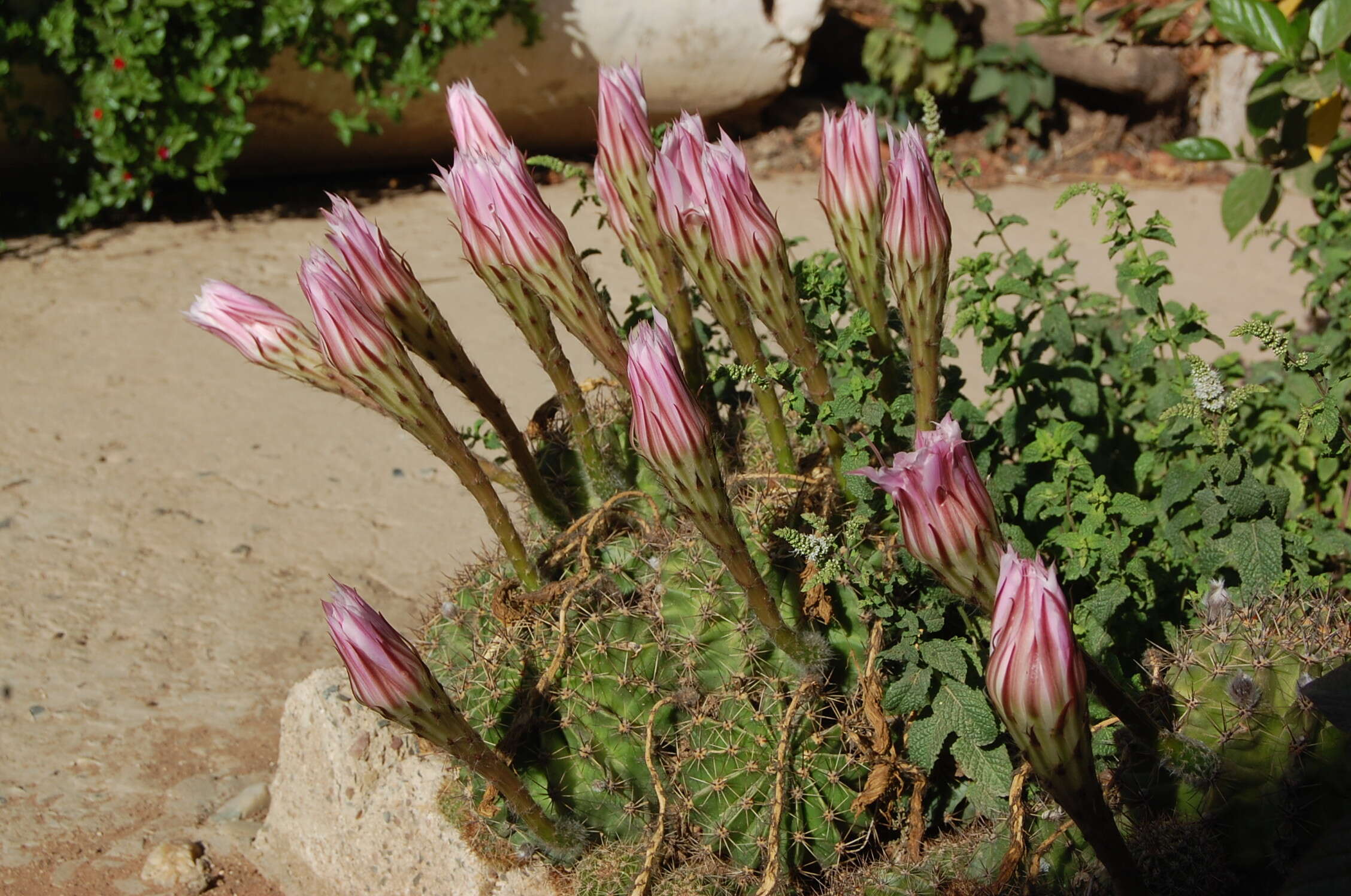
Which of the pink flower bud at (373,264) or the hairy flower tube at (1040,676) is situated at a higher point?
the pink flower bud at (373,264)

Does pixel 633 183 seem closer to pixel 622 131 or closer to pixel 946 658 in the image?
pixel 622 131

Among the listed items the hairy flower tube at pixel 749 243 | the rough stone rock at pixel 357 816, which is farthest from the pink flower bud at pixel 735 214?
the rough stone rock at pixel 357 816

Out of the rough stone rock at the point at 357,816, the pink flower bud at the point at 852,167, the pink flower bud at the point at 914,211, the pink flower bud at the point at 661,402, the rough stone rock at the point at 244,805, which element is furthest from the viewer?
the rough stone rock at the point at 244,805

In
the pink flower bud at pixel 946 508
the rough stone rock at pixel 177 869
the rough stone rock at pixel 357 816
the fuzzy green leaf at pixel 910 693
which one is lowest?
the rough stone rock at pixel 177 869

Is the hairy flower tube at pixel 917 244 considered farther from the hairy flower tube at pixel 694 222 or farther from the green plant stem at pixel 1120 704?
the green plant stem at pixel 1120 704

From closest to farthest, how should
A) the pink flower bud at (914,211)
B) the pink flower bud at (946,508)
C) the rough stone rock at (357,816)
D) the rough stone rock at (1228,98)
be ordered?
the pink flower bud at (946,508)
the pink flower bud at (914,211)
the rough stone rock at (357,816)
the rough stone rock at (1228,98)

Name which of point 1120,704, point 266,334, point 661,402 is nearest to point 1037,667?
point 1120,704

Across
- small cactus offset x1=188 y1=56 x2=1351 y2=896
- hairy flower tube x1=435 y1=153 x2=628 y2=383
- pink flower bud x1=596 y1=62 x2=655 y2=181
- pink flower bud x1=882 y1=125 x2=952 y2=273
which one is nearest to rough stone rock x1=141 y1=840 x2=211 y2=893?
small cactus offset x1=188 y1=56 x2=1351 y2=896

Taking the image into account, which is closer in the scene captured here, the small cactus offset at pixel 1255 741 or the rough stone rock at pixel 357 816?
the small cactus offset at pixel 1255 741
